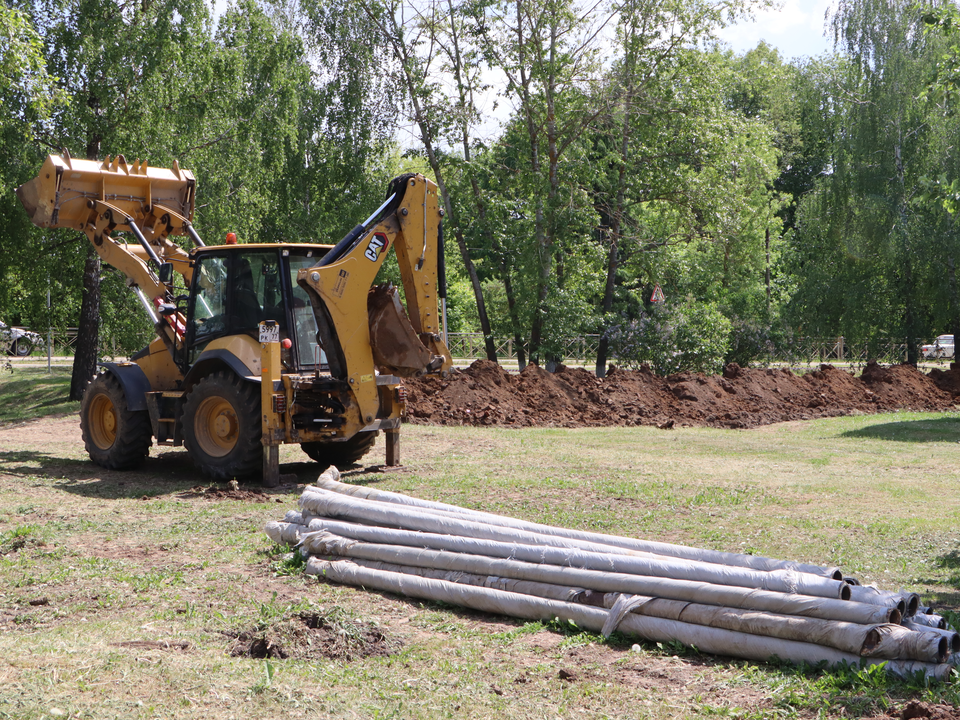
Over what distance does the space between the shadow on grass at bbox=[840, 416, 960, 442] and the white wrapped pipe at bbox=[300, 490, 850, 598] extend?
1204 cm

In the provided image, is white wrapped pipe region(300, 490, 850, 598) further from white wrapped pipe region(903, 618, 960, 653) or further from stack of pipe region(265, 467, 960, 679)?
white wrapped pipe region(903, 618, 960, 653)

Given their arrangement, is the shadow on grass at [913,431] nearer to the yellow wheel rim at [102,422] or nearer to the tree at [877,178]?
the yellow wheel rim at [102,422]

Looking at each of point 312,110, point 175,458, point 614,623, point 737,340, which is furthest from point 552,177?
point 614,623

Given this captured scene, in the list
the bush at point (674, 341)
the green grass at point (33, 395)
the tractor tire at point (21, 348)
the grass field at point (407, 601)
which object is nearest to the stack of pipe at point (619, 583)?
the grass field at point (407, 601)

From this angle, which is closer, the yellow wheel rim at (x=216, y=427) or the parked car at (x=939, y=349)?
the yellow wheel rim at (x=216, y=427)

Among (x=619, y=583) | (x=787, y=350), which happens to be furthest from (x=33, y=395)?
(x=787, y=350)

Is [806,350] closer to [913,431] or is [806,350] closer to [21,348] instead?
[913,431]

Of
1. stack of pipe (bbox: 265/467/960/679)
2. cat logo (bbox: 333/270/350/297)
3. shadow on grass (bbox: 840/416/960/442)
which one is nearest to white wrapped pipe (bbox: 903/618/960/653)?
stack of pipe (bbox: 265/467/960/679)

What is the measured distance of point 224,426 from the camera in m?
11.1

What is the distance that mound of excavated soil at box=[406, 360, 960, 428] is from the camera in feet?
60.9

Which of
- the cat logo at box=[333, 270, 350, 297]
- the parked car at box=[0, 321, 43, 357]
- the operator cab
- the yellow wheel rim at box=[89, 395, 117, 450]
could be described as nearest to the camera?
the cat logo at box=[333, 270, 350, 297]

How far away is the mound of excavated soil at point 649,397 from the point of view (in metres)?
18.6

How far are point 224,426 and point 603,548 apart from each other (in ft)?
20.7

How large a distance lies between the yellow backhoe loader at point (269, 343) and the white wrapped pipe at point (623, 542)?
8.41 ft
